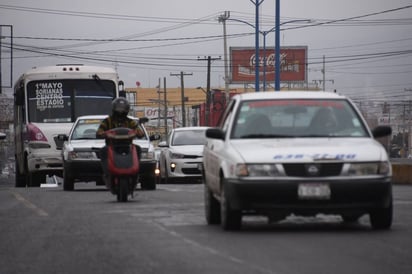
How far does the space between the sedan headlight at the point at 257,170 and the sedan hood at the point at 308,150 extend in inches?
2.2

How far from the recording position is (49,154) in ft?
106

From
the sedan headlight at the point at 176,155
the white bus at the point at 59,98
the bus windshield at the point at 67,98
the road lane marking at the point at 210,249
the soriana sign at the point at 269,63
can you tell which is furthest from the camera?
the soriana sign at the point at 269,63

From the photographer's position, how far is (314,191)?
13023 mm

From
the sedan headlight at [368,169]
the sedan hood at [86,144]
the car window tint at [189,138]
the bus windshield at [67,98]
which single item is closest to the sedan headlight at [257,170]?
the sedan headlight at [368,169]

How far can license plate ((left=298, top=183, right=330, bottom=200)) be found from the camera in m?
13.0

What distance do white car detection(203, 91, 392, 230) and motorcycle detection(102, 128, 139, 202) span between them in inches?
242

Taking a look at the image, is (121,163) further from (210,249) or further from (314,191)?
(210,249)

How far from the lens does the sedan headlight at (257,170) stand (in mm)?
13133

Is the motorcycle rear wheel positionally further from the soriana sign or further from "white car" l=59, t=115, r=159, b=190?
the soriana sign

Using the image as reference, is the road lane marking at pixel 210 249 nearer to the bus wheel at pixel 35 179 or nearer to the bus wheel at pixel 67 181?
the bus wheel at pixel 67 181

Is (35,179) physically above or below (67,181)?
below

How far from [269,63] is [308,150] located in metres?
109

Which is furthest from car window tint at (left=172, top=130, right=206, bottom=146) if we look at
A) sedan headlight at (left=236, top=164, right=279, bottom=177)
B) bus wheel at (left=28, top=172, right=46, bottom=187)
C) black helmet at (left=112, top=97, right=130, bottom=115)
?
sedan headlight at (left=236, top=164, right=279, bottom=177)

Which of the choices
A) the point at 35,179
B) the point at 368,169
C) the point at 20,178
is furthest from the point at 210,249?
the point at 20,178
